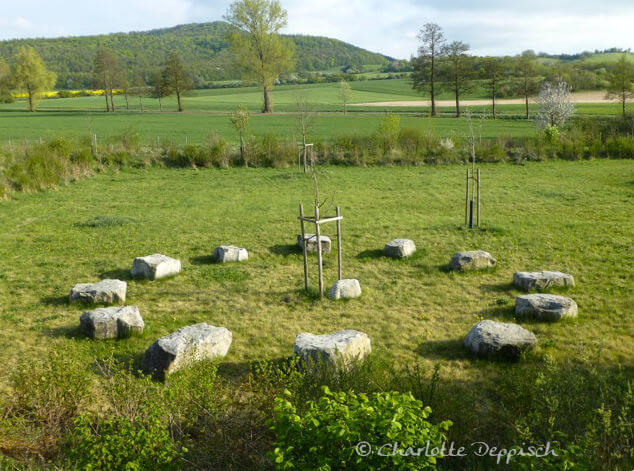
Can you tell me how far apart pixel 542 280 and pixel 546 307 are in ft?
4.87

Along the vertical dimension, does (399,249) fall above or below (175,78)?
below

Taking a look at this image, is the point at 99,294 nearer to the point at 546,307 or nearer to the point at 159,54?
the point at 546,307

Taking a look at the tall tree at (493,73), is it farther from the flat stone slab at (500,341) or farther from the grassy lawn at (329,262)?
the flat stone slab at (500,341)

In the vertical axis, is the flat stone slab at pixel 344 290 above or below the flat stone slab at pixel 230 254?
below

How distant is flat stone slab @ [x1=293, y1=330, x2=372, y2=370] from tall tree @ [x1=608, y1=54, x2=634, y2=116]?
50966mm

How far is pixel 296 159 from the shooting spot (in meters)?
28.4

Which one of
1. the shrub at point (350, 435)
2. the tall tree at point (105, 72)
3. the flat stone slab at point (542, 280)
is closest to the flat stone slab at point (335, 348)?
the shrub at point (350, 435)

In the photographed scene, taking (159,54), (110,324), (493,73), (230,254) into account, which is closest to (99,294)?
(110,324)

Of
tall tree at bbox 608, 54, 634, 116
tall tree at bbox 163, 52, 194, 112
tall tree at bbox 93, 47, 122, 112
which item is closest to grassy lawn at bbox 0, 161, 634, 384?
tall tree at bbox 608, 54, 634, 116

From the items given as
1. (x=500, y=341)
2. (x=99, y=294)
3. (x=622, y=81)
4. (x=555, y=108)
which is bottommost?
(x=500, y=341)

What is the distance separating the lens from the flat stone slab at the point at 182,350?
712cm

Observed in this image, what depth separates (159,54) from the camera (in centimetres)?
17312

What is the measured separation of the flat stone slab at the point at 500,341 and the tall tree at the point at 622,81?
4951 cm

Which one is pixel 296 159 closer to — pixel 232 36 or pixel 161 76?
pixel 232 36
